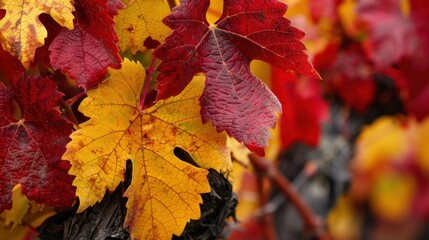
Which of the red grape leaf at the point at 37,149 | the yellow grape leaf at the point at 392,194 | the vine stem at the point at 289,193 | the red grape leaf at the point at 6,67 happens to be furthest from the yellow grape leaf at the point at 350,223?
the red grape leaf at the point at 37,149

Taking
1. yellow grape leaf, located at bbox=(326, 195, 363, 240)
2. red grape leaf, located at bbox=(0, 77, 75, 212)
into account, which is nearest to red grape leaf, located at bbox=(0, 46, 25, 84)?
red grape leaf, located at bbox=(0, 77, 75, 212)

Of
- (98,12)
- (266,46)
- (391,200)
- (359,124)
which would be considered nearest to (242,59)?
(266,46)

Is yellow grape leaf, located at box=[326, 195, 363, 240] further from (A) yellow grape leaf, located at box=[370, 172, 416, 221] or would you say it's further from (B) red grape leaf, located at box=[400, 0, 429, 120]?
(B) red grape leaf, located at box=[400, 0, 429, 120]

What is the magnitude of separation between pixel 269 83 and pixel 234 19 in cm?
44

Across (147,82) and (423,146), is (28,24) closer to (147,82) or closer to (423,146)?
(147,82)

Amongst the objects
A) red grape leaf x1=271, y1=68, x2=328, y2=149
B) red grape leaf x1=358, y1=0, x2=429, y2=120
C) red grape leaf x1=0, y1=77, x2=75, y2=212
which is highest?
red grape leaf x1=358, y1=0, x2=429, y2=120

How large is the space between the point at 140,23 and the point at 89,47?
2.9 inches

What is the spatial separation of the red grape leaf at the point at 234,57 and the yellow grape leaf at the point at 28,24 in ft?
0.30

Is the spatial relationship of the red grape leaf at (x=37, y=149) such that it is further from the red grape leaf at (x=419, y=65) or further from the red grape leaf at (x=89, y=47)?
the red grape leaf at (x=419, y=65)

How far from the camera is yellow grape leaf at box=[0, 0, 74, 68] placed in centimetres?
64

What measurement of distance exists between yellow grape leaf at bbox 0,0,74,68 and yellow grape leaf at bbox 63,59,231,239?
7 centimetres

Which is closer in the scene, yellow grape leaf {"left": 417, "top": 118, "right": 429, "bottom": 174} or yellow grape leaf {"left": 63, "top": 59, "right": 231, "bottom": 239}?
yellow grape leaf {"left": 63, "top": 59, "right": 231, "bottom": 239}

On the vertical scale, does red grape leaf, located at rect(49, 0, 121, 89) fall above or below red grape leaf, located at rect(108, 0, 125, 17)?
below

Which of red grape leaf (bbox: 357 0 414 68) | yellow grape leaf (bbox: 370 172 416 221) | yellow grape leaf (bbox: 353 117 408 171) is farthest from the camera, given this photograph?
yellow grape leaf (bbox: 370 172 416 221)
